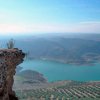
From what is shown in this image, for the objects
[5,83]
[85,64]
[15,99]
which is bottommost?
[85,64]

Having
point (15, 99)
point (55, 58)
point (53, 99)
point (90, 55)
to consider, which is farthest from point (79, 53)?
point (15, 99)

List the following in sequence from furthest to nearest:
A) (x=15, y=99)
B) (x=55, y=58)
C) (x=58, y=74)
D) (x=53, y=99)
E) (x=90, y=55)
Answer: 1. (x=90, y=55)
2. (x=55, y=58)
3. (x=58, y=74)
4. (x=53, y=99)
5. (x=15, y=99)

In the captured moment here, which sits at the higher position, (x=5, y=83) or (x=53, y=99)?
(x=5, y=83)

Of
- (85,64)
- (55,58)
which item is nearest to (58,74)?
(85,64)

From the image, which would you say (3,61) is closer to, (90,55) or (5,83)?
(5,83)

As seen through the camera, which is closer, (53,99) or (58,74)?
(53,99)

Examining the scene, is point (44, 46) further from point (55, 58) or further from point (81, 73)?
point (81, 73)

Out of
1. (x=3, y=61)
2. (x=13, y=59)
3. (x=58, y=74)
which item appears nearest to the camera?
(x=3, y=61)

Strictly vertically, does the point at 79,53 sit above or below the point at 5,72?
below

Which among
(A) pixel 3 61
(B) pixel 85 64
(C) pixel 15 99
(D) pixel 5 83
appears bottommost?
(B) pixel 85 64
